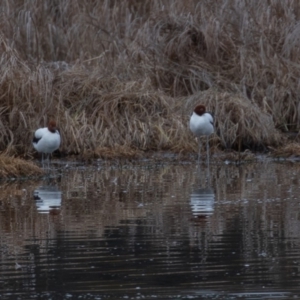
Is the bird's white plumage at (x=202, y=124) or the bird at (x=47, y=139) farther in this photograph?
the bird's white plumage at (x=202, y=124)

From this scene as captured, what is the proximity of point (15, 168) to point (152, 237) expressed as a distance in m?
5.91

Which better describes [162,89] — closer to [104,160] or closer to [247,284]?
[104,160]

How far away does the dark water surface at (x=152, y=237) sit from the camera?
7.07 metres

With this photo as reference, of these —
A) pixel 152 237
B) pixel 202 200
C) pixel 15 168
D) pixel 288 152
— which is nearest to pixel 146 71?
pixel 288 152

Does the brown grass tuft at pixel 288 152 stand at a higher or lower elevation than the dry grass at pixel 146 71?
lower

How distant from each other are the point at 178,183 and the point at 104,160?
10.7ft

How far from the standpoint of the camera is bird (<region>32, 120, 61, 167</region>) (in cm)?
1587

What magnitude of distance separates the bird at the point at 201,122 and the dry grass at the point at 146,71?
0.83 m

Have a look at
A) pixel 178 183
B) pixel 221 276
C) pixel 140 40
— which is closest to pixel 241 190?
pixel 178 183

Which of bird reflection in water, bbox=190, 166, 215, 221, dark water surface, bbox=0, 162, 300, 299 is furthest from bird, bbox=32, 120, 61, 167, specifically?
bird reflection in water, bbox=190, 166, 215, 221

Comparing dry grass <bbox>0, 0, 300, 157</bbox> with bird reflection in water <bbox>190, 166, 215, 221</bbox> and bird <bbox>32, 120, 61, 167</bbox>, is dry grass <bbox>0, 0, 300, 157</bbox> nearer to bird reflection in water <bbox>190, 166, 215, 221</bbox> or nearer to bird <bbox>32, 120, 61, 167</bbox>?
bird <bbox>32, 120, 61, 167</bbox>

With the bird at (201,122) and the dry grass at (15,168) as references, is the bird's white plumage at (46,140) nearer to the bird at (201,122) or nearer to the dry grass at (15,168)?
the dry grass at (15,168)

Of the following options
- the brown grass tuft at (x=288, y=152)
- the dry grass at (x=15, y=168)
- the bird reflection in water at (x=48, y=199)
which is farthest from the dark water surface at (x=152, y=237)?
the brown grass tuft at (x=288, y=152)

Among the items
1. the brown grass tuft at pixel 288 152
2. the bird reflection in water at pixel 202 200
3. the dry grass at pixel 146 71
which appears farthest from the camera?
the brown grass tuft at pixel 288 152
